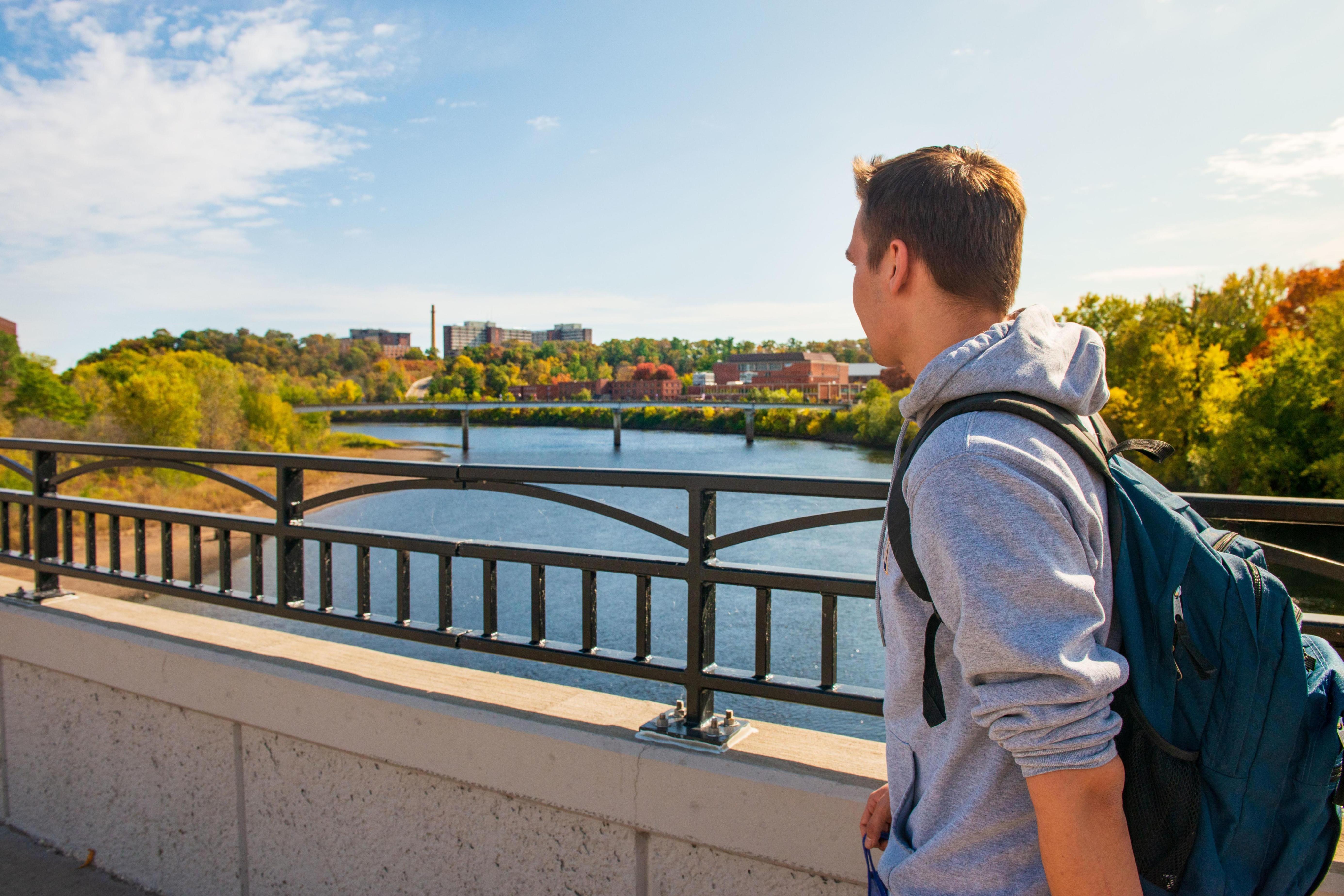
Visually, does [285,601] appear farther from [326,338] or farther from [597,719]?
[326,338]

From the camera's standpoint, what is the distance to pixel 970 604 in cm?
80

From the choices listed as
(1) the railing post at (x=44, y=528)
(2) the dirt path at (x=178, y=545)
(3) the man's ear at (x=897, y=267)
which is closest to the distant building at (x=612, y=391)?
(2) the dirt path at (x=178, y=545)

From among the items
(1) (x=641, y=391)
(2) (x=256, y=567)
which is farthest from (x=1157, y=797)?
(1) (x=641, y=391)

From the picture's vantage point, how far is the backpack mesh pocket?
0.82 meters

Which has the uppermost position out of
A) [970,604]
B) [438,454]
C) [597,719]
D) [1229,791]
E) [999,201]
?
[999,201]

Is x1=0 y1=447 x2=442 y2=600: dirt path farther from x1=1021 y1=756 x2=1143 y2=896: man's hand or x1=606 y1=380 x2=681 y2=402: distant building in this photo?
x1=606 y1=380 x2=681 y2=402: distant building

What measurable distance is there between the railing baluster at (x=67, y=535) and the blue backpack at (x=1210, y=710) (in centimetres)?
338

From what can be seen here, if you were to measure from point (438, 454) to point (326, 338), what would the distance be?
198 ft

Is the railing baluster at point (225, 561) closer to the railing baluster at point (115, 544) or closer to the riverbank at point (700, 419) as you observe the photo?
the railing baluster at point (115, 544)

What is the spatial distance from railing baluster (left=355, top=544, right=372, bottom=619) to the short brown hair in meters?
1.90

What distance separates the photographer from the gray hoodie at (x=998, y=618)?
78 centimetres

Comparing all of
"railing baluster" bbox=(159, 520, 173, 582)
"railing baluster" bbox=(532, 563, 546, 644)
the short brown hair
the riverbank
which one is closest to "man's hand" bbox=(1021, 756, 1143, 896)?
the short brown hair

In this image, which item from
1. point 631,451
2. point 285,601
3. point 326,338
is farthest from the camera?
point 326,338

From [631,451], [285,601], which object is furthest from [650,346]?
[285,601]
